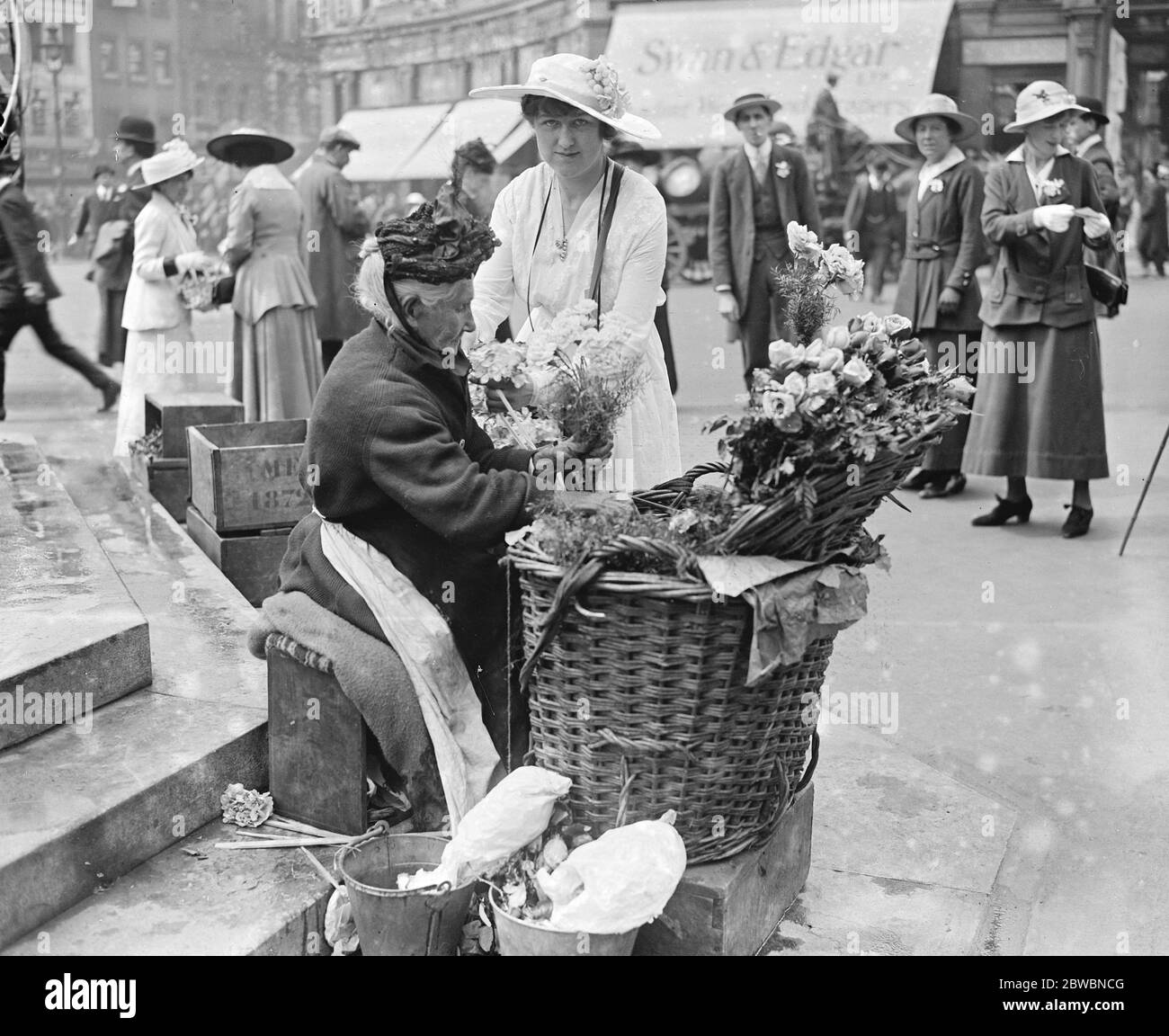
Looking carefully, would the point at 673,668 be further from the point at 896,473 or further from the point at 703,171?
the point at 703,171

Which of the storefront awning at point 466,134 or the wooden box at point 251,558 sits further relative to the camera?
the storefront awning at point 466,134

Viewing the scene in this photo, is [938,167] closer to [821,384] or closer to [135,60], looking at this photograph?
[821,384]

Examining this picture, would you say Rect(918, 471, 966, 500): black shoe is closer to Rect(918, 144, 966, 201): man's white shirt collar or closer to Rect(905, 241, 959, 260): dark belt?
Rect(905, 241, 959, 260): dark belt

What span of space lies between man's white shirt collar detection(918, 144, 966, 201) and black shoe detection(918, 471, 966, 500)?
1.56 m

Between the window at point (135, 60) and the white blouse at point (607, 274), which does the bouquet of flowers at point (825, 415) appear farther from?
the window at point (135, 60)

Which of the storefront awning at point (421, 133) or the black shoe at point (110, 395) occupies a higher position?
the storefront awning at point (421, 133)

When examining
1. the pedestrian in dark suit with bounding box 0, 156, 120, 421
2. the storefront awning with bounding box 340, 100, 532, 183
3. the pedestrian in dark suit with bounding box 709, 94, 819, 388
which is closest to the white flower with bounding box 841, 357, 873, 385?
the pedestrian in dark suit with bounding box 709, 94, 819, 388

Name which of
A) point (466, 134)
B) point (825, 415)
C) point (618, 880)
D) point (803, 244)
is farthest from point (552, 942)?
point (466, 134)

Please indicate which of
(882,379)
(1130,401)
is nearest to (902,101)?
(1130,401)

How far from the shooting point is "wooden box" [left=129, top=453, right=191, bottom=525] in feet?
21.6

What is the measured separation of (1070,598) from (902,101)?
18.4m

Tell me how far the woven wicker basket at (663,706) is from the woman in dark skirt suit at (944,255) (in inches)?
195

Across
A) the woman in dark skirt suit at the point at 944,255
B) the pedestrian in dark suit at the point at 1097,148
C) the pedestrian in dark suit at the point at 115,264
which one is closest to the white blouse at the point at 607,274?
the woman in dark skirt suit at the point at 944,255

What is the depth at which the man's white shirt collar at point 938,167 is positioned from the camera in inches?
300
